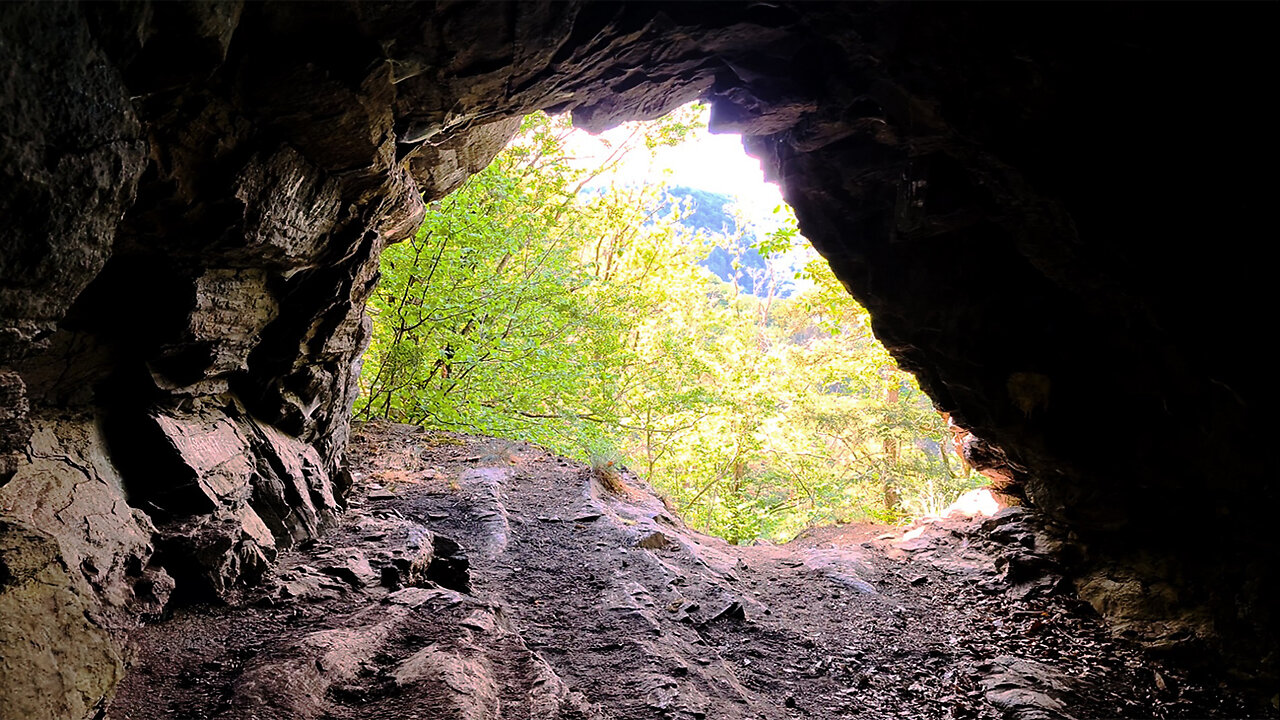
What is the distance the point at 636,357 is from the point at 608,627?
40.5ft

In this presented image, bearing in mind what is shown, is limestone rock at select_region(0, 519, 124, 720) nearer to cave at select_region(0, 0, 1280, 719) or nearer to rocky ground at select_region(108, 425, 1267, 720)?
cave at select_region(0, 0, 1280, 719)

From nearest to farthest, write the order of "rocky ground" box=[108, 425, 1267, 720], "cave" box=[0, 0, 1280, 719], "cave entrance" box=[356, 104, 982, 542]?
"cave" box=[0, 0, 1280, 719], "rocky ground" box=[108, 425, 1267, 720], "cave entrance" box=[356, 104, 982, 542]

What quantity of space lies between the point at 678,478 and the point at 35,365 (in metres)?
18.1

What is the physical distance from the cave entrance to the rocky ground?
2.59m

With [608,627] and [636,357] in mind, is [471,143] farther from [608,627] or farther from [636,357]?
[636,357]

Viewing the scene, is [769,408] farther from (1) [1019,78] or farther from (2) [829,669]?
(1) [1019,78]

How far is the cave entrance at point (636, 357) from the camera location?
11070mm

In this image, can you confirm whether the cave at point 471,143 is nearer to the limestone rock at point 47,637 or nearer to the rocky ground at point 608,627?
the limestone rock at point 47,637

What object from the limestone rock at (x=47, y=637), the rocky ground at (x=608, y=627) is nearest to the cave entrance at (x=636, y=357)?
the rocky ground at (x=608, y=627)

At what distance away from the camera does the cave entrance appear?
11.1 m

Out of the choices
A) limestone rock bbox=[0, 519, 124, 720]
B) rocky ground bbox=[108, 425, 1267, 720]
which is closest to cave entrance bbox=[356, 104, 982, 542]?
rocky ground bbox=[108, 425, 1267, 720]

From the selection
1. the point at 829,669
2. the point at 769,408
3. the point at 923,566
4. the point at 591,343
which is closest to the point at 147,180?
the point at 829,669

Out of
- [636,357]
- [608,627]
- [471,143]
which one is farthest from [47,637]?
[636,357]

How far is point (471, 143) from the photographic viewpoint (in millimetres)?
7395
